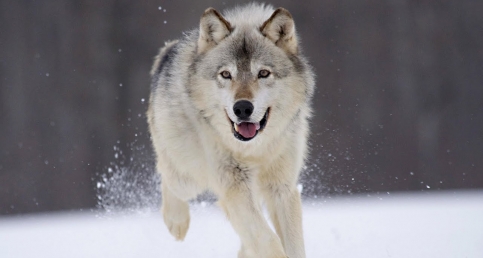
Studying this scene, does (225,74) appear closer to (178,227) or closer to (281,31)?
(281,31)

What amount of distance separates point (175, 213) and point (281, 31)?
6.26 feet

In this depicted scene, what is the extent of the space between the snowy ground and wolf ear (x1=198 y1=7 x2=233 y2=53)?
6.57ft

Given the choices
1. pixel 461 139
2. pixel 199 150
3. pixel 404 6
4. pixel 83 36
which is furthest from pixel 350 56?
pixel 199 150

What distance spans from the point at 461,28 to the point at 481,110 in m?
1.58

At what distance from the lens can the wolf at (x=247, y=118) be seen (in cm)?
457

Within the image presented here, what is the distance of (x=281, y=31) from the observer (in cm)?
482

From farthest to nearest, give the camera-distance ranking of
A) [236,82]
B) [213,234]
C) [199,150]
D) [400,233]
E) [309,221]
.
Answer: [309,221] < [213,234] < [400,233] < [199,150] < [236,82]

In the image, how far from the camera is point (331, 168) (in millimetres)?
7102

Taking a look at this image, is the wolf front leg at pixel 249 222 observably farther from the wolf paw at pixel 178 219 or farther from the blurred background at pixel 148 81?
the blurred background at pixel 148 81

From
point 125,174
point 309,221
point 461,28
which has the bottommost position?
point 309,221

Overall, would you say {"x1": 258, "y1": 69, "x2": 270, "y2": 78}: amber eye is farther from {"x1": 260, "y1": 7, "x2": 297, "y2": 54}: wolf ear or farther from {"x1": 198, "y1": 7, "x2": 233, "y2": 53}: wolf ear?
{"x1": 198, "y1": 7, "x2": 233, "y2": 53}: wolf ear

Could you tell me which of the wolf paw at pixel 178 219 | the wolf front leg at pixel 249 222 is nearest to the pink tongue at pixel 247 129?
the wolf front leg at pixel 249 222

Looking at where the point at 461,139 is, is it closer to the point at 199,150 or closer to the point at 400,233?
the point at 400,233

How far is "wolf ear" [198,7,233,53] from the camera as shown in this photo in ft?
15.6
